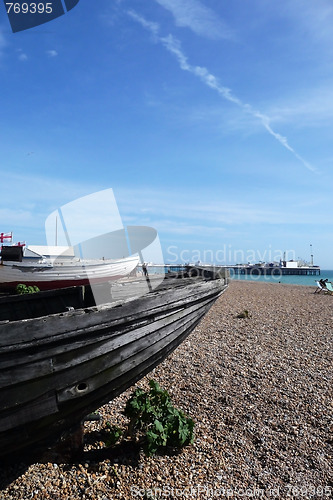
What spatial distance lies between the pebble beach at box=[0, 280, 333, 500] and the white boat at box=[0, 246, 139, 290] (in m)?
14.5

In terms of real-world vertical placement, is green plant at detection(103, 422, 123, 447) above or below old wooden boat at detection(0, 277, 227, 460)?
below

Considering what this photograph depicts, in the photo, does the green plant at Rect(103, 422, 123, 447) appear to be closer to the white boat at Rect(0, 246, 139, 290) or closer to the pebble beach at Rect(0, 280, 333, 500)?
the pebble beach at Rect(0, 280, 333, 500)

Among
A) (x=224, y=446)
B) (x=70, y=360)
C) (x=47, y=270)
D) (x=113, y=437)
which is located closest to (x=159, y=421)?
(x=113, y=437)

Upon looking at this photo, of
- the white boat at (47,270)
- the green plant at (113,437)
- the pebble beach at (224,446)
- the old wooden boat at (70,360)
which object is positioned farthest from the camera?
the white boat at (47,270)

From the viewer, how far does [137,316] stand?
3.97 meters

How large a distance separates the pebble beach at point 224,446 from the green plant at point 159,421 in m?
0.20

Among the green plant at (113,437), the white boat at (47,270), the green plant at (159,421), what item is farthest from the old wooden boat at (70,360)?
the white boat at (47,270)

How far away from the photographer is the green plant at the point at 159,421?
4430 mm

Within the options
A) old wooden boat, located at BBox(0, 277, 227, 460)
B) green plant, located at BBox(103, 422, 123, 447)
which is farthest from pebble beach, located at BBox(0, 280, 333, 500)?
old wooden boat, located at BBox(0, 277, 227, 460)

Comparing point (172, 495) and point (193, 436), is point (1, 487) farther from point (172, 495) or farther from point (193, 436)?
point (193, 436)

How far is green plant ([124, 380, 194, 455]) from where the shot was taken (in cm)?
443

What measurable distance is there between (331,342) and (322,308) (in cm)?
832

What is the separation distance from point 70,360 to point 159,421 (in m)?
1.70

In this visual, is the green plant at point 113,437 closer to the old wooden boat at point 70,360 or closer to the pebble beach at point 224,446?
the pebble beach at point 224,446
